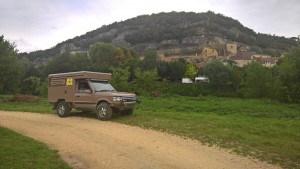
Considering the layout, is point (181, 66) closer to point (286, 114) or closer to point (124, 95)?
point (286, 114)

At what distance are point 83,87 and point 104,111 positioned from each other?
2042 millimetres

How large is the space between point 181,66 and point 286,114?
7002cm

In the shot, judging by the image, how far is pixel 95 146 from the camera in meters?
10.6

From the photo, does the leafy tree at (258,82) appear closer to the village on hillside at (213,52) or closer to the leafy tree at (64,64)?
the leafy tree at (64,64)

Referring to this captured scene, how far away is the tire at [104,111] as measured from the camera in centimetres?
1596

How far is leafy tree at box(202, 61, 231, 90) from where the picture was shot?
72.3 meters

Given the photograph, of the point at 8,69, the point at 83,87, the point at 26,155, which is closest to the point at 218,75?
the point at 8,69

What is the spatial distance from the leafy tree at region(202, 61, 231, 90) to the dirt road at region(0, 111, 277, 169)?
6002 cm

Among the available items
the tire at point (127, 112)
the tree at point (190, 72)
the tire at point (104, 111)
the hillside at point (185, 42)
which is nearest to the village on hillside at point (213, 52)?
the hillside at point (185, 42)

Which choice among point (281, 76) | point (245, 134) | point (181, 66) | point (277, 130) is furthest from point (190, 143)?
point (181, 66)

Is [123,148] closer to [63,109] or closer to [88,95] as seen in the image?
[88,95]

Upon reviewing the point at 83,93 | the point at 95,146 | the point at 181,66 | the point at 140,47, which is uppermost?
the point at 140,47

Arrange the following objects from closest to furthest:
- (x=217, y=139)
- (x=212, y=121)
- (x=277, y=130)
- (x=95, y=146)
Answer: (x=95, y=146), (x=217, y=139), (x=277, y=130), (x=212, y=121)

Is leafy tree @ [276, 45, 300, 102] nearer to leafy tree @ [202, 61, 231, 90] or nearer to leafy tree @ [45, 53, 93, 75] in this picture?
leafy tree @ [202, 61, 231, 90]
